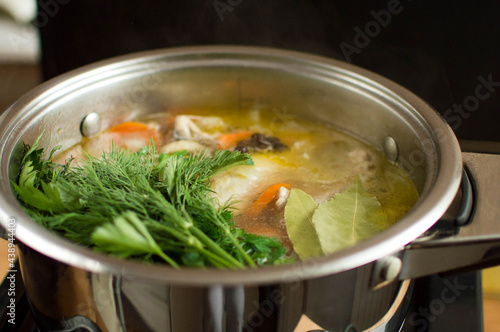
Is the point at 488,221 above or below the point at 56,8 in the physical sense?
below

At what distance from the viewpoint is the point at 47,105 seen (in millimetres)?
1150

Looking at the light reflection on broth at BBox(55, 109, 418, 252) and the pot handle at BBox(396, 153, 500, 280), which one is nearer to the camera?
the pot handle at BBox(396, 153, 500, 280)

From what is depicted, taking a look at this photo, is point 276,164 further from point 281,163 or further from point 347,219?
point 347,219

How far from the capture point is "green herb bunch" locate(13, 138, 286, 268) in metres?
0.76

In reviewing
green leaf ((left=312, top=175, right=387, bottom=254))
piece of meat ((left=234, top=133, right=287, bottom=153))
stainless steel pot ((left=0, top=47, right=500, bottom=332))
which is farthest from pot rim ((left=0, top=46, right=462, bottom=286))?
piece of meat ((left=234, top=133, right=287, bottom=153))

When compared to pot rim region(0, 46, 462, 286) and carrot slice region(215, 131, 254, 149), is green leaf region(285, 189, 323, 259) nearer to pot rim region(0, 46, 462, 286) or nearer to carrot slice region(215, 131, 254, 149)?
pot rim region(0, 46, 462, 286)

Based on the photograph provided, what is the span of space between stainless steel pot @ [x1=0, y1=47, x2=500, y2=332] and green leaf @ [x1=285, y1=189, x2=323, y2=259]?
0.16 metres

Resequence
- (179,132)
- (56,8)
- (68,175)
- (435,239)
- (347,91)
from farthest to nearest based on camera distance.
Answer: (56,8) → (179,132) → (347,91) → (68,175) → (435,239)

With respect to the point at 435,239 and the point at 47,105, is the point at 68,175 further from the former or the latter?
the point at 435,239

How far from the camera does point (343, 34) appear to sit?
1434 mm

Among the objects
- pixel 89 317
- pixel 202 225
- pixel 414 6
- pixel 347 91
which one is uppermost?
pixel 414 6

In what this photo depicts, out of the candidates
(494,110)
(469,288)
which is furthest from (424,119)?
(494,110)

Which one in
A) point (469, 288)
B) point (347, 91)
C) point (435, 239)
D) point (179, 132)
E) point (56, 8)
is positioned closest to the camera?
point (435, 239)

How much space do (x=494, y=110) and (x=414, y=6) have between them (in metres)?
0.40
